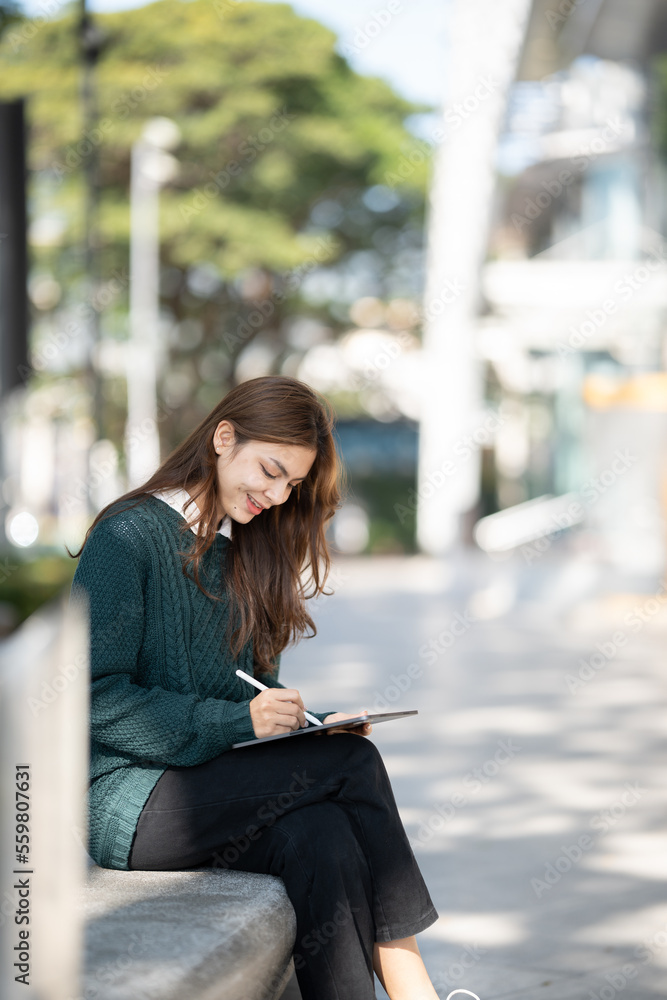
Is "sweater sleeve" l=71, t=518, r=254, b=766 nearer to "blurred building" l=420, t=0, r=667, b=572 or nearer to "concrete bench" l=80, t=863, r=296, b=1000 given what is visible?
"concrete bench" l=80, t=863, r=296, b=1000

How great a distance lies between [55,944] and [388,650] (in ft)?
20.2

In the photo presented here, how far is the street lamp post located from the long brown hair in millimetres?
15842

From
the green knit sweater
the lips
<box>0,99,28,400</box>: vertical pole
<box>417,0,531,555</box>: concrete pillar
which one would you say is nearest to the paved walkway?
the green knit sweater

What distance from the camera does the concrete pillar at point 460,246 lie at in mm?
13219

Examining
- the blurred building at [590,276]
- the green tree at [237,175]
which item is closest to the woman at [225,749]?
the blurred building at [590,276]

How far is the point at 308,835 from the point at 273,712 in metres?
0.25

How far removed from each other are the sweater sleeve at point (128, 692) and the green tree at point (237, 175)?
16.3 meters

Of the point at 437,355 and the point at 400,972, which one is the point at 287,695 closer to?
the point at 400,972

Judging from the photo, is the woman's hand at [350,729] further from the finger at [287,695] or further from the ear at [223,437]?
the ear at [223,437]

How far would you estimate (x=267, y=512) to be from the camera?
109 inches

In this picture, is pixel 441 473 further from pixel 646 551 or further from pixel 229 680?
pixel 229 680

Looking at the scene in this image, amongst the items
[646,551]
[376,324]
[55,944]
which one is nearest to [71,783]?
[55,944]

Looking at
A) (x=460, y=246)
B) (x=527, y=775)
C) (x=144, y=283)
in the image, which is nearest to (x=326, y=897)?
(x=527, y=775)

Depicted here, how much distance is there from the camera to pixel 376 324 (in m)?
22.6
